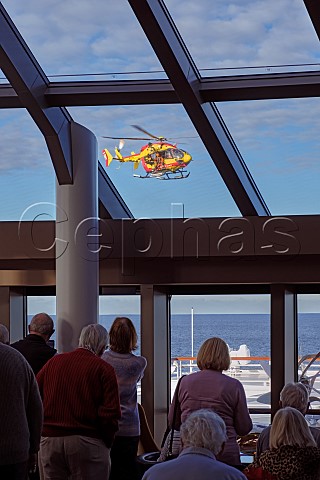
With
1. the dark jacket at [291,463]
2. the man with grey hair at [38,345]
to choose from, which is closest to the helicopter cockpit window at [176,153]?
the man with grey hair at [38,345]

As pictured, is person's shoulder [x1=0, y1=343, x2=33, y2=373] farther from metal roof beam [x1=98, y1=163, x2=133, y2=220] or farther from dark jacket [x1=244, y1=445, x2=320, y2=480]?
metal roof beam [x1=98, y1=163, x2=133, y2=220]

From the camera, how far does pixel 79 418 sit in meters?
4.35

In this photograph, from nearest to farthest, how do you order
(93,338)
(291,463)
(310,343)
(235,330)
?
(291,463) → (93,338) → (310,343) → (235,330)

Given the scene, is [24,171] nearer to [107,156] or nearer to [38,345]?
[107,156]

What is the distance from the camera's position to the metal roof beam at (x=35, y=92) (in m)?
5.86

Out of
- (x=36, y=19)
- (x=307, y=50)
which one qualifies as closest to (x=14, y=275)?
(x=36, y=19)

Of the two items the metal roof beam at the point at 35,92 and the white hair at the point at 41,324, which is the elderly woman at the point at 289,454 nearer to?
the white hair at the point at 41,324

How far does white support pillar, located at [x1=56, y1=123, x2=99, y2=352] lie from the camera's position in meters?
6.75

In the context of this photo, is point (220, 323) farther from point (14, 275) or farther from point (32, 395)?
point (32, 395)

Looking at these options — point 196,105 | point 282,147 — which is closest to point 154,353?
point 282,147

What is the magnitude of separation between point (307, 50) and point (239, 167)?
1.53 m

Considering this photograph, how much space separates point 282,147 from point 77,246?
5.97 feet

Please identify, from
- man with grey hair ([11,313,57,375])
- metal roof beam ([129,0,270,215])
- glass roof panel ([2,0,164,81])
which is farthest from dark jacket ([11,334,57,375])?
glass roof panel ([2,0,164,81])

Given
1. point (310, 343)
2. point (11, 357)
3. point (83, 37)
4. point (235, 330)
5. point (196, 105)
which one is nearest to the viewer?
point (11, 357)
